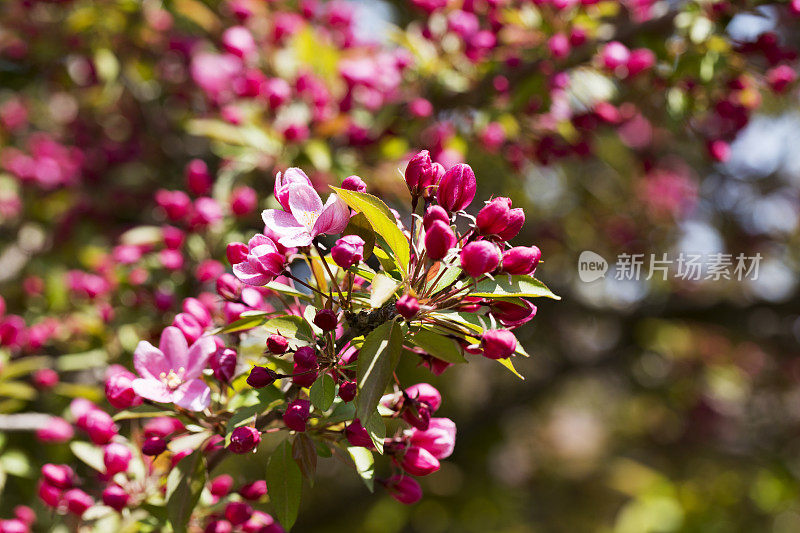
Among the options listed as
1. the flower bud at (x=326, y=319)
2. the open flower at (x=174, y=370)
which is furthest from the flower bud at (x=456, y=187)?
the open flower at (x=174, y=370)

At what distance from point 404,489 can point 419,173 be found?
57cm

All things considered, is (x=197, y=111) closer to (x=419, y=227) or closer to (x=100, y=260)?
(x=100, y=260)

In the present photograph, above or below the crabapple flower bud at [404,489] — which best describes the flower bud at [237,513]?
below

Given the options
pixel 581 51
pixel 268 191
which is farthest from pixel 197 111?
pixel 581 51

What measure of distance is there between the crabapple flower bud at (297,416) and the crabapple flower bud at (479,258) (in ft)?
1.08

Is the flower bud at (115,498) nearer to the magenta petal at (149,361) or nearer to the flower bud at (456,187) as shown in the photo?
the magenta petal at (149,361)

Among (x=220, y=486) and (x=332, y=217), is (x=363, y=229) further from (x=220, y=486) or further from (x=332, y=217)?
(x=220, y=486)

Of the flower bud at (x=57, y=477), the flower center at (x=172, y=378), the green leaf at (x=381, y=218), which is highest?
the green leaf at (x=381, y=218)

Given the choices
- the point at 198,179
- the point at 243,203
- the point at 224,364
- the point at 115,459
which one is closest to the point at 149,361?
the point at 224,364

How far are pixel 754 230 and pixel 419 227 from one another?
3.83 m

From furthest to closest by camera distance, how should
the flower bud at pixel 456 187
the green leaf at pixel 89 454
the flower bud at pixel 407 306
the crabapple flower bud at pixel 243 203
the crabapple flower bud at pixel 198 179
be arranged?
the crabapple flower bud at pixel 198 179, the crabapple flower bud at pixel 243 203, the green leaf at pixel 89 454, the flower bud at pixel 456 187, the flower bud at pixel 407 306

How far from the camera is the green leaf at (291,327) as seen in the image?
3.46 ft

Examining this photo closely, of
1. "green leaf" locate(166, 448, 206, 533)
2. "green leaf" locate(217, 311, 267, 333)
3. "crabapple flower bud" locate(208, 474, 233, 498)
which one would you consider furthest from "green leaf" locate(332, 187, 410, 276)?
"crabapple flower bud" locate(208, 474, 233, 498)

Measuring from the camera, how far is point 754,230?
4.24 m
